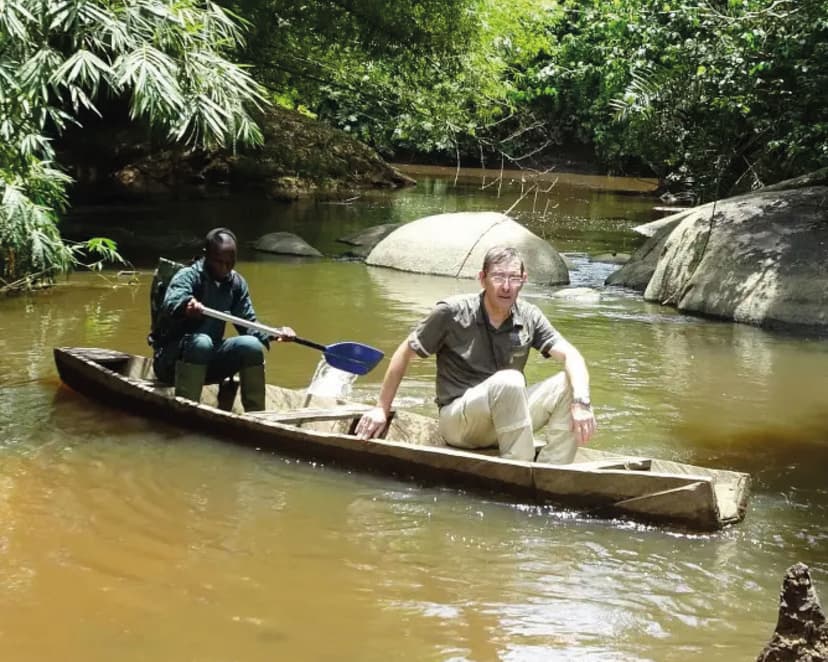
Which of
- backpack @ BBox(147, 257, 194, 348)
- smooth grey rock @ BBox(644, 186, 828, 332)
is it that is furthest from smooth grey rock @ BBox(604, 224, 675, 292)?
backpack @ BBox(147, 257, 194, 348)

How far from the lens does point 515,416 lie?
212 inches

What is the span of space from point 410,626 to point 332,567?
68cm

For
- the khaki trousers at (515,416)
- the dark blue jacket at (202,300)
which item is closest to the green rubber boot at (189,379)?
the dark blue jacket at (202,300)

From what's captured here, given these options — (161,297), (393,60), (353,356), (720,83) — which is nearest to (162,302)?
(161,297)

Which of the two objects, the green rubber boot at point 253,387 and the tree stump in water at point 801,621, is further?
the green rubber boot at point 253,387

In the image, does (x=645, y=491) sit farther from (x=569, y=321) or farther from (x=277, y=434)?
(x=569, y=321)

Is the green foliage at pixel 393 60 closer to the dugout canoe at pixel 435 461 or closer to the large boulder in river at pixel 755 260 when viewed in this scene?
the large boulder in river at pixel 755 260

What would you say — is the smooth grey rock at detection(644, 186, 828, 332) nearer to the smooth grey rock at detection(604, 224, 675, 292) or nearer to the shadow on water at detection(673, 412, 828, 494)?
the smooth grey rock at detection(604, 224, 675, 292)

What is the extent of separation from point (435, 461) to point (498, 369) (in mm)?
572

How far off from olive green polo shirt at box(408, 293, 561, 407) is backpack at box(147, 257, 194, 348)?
1775mm

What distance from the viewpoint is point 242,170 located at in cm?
2347

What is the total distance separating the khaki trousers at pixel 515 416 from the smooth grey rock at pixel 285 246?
9.33 m

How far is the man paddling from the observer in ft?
20.7

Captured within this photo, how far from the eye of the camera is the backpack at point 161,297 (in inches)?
255
